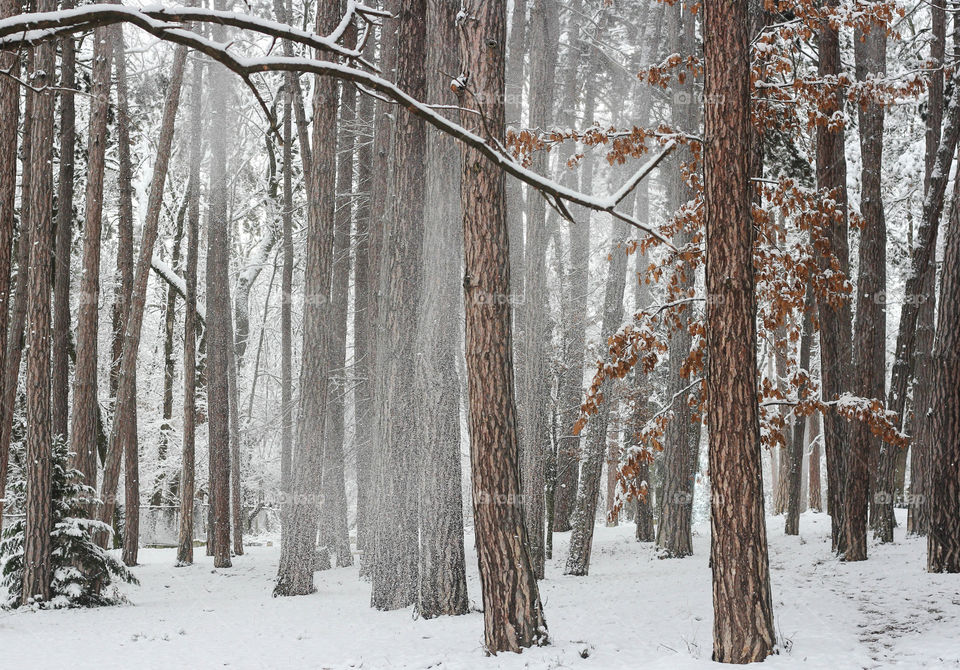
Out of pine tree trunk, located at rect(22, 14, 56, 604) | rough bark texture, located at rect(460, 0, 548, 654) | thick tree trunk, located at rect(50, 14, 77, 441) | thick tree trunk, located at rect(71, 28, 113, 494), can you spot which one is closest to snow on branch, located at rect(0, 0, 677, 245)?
rough bark texture, located at rect(460, 0, 548, 654)

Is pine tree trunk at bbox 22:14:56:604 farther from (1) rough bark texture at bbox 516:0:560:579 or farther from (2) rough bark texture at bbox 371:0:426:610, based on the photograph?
(1) rough bark texture at bbox 516:0:560:579

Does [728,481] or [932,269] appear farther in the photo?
[932,269]

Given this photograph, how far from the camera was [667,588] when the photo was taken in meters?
9.98

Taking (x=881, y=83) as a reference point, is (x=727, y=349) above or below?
below

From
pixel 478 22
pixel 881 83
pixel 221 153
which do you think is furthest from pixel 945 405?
pixel 221 153

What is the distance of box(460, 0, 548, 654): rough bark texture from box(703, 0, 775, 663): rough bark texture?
1.57m

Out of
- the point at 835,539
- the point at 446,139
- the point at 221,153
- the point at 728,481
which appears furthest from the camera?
the point at 221,153

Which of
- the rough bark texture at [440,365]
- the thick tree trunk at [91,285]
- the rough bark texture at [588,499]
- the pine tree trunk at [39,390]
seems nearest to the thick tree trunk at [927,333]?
the rough bark texture at [588,499]

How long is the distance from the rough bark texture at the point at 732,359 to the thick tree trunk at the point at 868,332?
4620mm

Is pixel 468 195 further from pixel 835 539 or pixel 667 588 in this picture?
pixel 835 539

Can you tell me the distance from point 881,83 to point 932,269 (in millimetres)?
6418

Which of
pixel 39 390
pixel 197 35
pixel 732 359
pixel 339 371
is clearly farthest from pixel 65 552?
pixel 197 35

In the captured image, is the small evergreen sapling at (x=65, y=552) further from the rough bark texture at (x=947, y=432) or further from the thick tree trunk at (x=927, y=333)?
the thick tree trunk at (x=927, y=333)

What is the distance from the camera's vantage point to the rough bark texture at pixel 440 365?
→ 8664 millimetres
